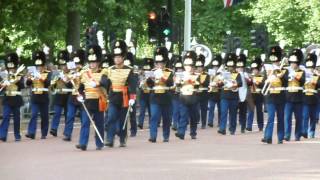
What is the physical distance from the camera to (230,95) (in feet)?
76.5

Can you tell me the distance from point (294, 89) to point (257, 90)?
5488 millimetres

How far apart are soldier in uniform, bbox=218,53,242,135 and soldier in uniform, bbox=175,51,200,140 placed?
7.00 feet

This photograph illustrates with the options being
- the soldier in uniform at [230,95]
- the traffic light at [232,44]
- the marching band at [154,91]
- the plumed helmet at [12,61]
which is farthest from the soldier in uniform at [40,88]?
the traffic light at [232,44]

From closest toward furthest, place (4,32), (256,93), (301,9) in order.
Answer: (256,93)
(4,32)
(301,9)

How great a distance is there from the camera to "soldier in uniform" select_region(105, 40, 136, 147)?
18189mm

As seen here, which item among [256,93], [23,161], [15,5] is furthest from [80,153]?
[15,5]

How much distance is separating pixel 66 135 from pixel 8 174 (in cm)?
710

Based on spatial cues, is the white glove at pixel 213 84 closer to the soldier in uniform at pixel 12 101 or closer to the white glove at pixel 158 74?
the white glove at pixel 158 74

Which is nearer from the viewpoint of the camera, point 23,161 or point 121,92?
point 23,161

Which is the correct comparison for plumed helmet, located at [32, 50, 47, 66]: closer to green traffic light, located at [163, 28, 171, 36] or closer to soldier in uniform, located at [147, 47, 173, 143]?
soldier in uniform, located at [147, 47, 173, 143]

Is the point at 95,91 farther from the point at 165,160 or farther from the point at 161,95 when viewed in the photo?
the point at 165,160

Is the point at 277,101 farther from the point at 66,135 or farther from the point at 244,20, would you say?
the point at 244,20

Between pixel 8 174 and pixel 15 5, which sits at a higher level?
pixel 15 5

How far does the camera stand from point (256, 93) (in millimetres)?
25359
